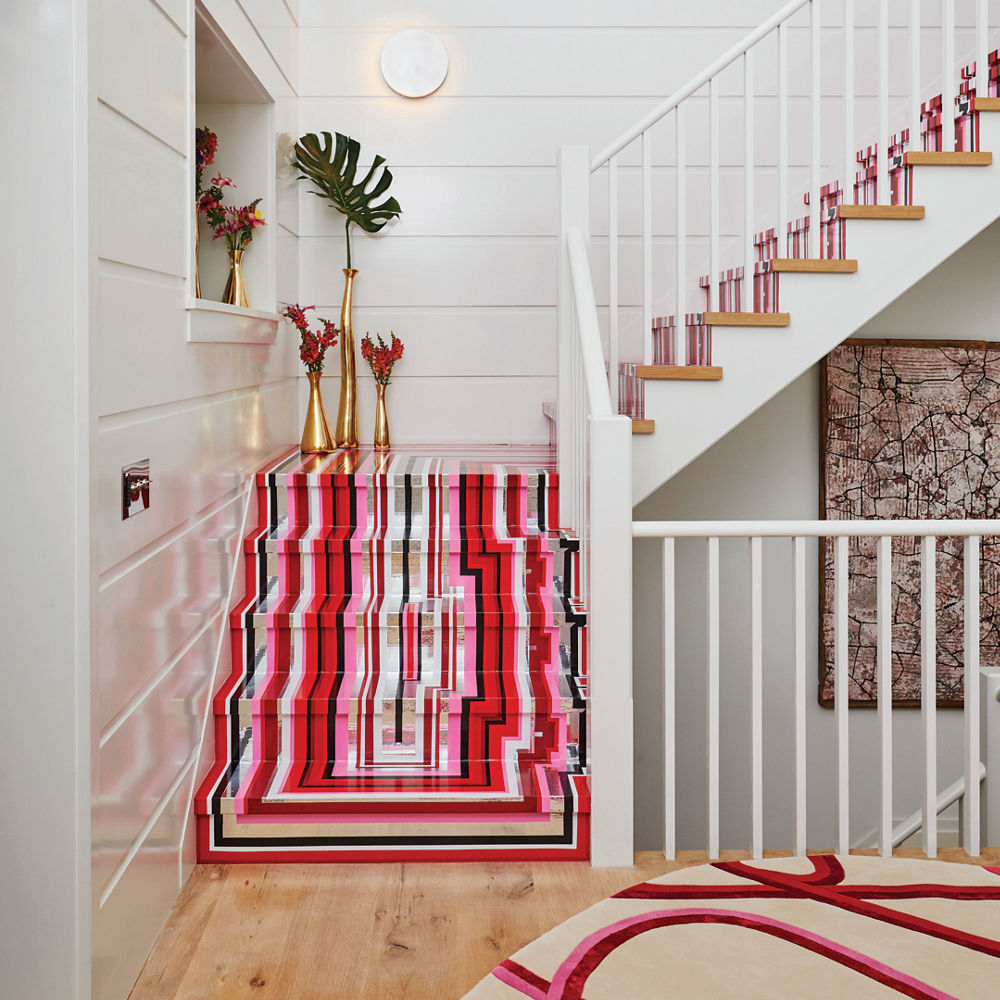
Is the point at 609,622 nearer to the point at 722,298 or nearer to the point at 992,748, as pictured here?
the point at 722,298

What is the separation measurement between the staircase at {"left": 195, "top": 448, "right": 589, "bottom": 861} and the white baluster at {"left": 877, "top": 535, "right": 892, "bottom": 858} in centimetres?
68

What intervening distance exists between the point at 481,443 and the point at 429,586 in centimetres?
139

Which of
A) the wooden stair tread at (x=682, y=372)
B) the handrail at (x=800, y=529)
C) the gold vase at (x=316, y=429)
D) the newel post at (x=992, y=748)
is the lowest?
the newel post at (x=992, y=748)

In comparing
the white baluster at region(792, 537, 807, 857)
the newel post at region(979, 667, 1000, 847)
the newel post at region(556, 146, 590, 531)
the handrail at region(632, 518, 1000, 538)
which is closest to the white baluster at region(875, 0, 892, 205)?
the newel post at region(556, 146, 590, 531)

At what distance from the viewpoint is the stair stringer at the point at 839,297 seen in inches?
124

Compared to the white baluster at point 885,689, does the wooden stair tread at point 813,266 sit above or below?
above

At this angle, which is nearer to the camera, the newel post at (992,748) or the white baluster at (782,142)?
the white baluster at (782,142)

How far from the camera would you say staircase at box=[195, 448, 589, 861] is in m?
2.43

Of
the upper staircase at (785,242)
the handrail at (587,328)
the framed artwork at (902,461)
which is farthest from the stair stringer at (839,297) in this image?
the framed artwork at (902,461)

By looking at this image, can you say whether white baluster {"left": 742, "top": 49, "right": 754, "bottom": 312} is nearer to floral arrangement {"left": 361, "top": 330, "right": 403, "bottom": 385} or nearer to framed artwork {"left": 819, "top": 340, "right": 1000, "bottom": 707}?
framed artwork {"left": 819, "top": 340, "right": 1000, "bottom": 707}

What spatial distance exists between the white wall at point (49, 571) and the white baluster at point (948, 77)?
99.0 inches

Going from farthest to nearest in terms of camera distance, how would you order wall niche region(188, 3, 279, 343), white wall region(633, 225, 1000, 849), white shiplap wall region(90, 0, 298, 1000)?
white wall region(633, 225, 1000, 849) < wall niche region(188, 3, 279, 343) < white shiplap wall region(90, 0, 298, 1000)

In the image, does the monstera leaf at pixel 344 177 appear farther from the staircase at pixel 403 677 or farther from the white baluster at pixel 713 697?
the white baluster at pixel 713 697

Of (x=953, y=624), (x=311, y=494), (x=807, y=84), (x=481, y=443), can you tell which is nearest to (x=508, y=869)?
(x=311, y=494)
